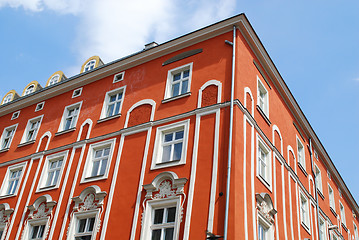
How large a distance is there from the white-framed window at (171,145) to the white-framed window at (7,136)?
39.6ft

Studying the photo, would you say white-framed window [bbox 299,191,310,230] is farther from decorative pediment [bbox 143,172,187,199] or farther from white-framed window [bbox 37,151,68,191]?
white-framed window [bbox 37,151,68,191]

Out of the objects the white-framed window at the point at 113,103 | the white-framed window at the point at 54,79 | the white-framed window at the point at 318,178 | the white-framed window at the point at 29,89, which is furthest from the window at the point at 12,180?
the white-framed window at the point at 318,178

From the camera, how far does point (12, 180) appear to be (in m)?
23.6

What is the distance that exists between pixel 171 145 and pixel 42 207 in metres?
7.35

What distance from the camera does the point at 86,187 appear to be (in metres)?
19.2

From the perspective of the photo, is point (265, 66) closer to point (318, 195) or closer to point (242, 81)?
point (242, 81)

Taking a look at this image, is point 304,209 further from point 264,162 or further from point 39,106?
point 39,106

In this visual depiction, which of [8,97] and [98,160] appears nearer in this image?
[98,160]

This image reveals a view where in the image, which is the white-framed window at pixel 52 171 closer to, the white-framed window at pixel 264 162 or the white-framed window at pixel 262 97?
the white-framed window at pixel 264 162

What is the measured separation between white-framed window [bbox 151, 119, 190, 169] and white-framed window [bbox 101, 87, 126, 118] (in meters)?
3.79

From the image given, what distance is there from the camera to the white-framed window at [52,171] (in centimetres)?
2117

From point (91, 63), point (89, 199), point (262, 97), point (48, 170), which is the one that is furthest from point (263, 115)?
point (91, 63)

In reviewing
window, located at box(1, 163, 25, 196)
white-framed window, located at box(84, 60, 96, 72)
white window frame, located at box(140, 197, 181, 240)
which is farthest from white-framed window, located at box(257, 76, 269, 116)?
window, located at box(1, 163, 25, 196)

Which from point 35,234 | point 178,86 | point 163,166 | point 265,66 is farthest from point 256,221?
point 35,234
